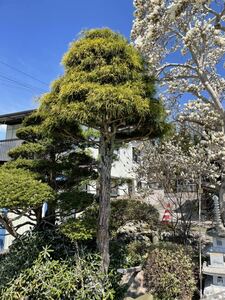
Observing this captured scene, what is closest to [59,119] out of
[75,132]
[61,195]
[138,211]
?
[75,132]

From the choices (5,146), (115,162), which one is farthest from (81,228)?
(5,146)

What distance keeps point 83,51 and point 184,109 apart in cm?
485

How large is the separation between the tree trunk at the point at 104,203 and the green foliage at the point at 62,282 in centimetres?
20

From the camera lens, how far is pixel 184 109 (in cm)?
836

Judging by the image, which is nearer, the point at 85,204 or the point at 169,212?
the point at 85,204

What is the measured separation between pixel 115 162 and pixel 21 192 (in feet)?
27.1

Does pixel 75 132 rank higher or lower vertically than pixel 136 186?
higher

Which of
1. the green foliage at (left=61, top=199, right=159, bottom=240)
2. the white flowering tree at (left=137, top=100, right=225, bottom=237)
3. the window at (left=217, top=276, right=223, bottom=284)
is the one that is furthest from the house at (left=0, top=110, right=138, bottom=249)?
the window at (left=217, top=276, right=223, bottom=284)

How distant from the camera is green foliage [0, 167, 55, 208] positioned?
4.35 meters

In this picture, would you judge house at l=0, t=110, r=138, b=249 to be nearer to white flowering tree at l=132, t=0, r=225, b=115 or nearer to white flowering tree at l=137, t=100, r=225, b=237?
white flowering tree at l=137, t=100, r=225, b=237

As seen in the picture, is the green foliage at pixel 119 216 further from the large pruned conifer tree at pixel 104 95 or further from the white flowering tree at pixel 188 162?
the white flowering tree at pixel 188 162

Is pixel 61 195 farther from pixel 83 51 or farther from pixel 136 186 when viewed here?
pixel 136 186

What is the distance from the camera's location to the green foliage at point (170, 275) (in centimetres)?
468

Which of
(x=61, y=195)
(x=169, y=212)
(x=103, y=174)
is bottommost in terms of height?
(x=169, y=212)
